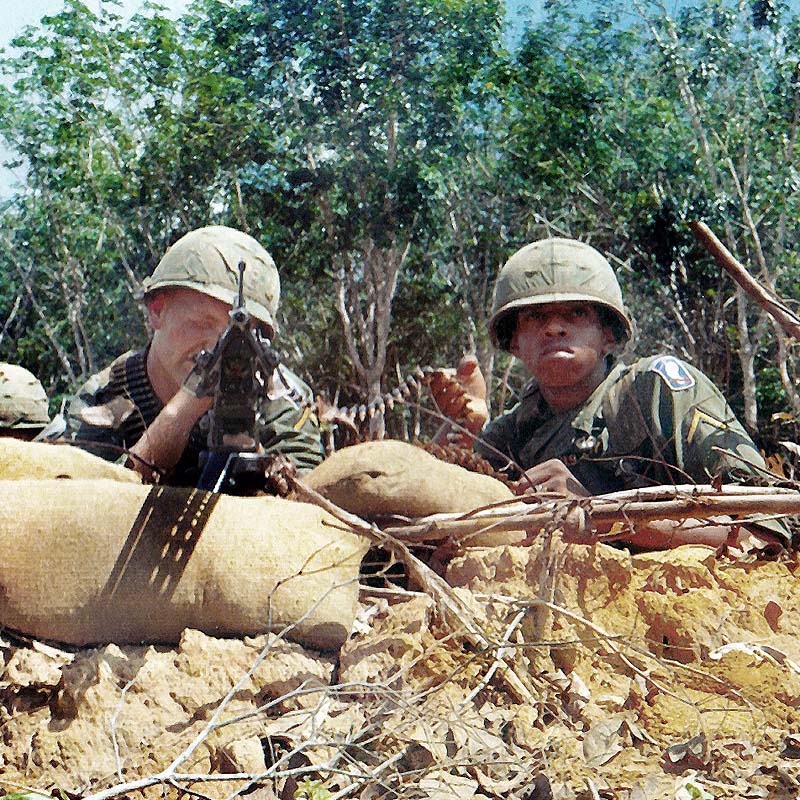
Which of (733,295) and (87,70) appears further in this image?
(87,70)

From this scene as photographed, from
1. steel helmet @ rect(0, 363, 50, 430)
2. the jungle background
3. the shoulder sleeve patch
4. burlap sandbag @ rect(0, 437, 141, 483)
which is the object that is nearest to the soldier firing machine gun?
A: burlap sandbag @ rect(0, 437, 141, 483)

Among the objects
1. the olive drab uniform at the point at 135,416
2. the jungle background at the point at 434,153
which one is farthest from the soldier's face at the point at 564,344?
the jungle background at the point at 434,153

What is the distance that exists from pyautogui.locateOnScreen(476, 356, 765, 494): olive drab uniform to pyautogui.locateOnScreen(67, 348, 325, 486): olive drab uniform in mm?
650

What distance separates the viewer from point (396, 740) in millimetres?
2141

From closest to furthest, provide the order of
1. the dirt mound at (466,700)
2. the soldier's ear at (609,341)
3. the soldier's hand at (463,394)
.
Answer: the dirt mound at (466,700) → the soldier's ear at (609,341) → the soldier's hand at (463,394)

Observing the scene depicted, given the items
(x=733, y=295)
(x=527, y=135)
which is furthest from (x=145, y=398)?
(x=527, y=135)

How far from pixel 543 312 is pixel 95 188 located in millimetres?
13408

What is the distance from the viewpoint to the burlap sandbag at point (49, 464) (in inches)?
107

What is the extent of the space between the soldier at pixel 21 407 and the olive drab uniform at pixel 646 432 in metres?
2.57

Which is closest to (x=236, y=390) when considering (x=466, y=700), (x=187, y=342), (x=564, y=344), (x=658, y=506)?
(x=466, y=700)

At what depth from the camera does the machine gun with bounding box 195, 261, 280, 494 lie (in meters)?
Answer: 2.35

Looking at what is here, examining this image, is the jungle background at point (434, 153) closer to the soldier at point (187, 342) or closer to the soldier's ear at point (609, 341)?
the soldier's ear at point (609, 341)

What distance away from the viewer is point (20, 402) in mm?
5379

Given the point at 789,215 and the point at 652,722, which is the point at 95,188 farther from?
the point at 652,722
